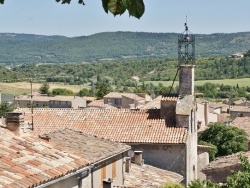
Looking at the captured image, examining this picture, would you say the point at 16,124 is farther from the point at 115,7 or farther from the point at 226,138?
the point at 226,138

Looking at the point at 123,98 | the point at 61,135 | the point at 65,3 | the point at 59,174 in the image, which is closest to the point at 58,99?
the point at 123,98

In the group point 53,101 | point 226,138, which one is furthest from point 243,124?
point 53,101

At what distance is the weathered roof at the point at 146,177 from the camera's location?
17.9 m

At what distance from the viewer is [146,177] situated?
62.6 feet

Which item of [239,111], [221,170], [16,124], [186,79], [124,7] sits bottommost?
[239,111]

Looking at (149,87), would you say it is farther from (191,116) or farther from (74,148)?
(74,148)

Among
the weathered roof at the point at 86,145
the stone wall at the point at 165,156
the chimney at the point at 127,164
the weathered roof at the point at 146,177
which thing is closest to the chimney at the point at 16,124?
the weathered roof at the point at 86,145

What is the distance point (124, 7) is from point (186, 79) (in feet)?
75.1

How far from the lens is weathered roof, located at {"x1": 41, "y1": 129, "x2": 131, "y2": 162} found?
1495 centimetres

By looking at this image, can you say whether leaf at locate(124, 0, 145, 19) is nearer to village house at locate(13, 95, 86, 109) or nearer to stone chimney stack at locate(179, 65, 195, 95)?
stone chimney stack at locate(179, 65, 195, 95)

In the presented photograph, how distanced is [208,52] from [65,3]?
19723cm

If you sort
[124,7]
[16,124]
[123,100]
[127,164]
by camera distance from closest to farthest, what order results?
[124,7] < [16,124] < [127,164] < [123,100]

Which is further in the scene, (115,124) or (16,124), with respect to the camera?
(115,124)

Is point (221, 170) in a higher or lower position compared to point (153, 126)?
lower
